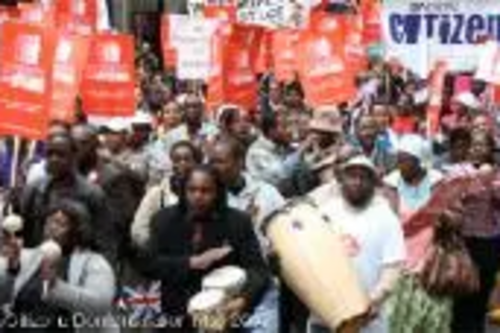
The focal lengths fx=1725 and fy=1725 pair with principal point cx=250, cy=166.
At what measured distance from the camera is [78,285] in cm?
708

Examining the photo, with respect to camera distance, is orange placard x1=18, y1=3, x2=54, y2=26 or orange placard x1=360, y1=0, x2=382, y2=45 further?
orange placard x1=360, y1=0, x2=382, y2=45

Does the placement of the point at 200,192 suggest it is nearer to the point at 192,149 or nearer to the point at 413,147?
the point at 192,149

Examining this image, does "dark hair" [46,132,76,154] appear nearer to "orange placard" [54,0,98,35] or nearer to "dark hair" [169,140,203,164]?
"dark hair" [169,140,203,164]

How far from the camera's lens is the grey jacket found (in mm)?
6832

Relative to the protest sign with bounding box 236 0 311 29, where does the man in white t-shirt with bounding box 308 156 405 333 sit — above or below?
below

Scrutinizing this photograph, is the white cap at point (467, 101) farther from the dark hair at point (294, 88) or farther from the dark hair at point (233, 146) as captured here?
the dark hair at point (233, 146)

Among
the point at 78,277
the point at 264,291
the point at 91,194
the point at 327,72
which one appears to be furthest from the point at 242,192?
the point at 327,72

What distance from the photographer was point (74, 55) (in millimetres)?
12789

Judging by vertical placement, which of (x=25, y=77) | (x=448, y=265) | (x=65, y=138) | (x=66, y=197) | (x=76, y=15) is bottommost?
(x=448, y=265)

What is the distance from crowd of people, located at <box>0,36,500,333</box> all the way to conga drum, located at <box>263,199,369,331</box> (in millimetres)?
102

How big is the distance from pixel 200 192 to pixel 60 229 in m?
0.81

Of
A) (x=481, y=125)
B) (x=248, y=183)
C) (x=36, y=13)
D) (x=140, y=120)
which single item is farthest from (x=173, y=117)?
(x=248, y=183)

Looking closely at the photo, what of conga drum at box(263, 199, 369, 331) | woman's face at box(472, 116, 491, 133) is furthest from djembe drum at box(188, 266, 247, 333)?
woman's face at box(472, 116, 491, 133)

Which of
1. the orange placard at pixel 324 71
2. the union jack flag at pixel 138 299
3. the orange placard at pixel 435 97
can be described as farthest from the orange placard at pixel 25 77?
the orange placard at pixel 435 97
